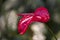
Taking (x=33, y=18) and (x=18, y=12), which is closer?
(x=33, y=18)

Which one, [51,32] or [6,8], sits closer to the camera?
[51,32]

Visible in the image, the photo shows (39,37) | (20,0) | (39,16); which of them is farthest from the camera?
(20,0)

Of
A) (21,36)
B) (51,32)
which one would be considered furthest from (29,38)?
(51,32)

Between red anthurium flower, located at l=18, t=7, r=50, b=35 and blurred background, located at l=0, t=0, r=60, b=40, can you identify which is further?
blurred background, located at l=0, t=0, r=60, b=40

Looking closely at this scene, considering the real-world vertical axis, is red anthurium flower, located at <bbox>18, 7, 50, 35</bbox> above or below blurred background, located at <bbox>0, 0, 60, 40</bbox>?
above

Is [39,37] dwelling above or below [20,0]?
below

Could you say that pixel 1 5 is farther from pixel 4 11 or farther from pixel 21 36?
pixel 21 36

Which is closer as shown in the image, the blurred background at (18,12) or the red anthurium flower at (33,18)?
the red anthurium flower at (33,18)

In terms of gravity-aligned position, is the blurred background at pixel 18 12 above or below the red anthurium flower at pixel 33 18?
below
